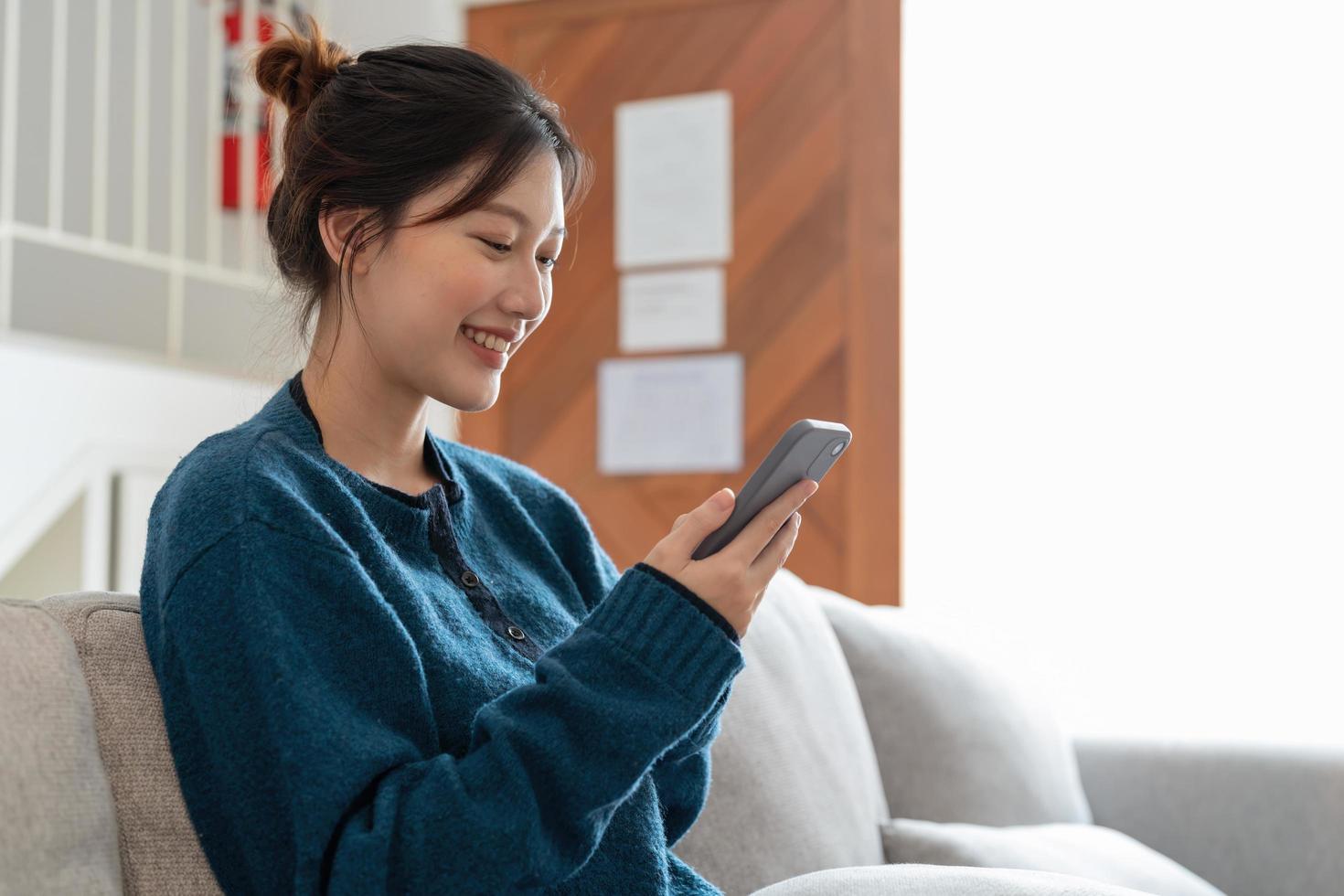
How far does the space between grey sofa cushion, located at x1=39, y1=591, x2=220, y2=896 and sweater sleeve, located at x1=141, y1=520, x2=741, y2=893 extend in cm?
1

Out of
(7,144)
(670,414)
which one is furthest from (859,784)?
(7,144)

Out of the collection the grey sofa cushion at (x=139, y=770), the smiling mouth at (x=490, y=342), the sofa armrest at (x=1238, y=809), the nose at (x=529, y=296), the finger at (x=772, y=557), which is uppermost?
the nose at (x=529, y=296)

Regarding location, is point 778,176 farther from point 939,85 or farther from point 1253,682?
point 1253,682

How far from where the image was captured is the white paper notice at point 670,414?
3309 millimetres

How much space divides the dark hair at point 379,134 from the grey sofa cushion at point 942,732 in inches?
33.0

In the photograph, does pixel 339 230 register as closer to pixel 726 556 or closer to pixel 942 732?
pixel 726 556

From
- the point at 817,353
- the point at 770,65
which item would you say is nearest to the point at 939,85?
the point at 770,65

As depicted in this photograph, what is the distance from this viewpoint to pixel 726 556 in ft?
3.33

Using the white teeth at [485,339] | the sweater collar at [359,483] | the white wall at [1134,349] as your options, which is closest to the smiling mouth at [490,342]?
the white teeth at [485,339]

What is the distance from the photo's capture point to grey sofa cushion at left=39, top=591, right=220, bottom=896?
96 cm

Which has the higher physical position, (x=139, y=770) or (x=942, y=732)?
(x=139, y=770)

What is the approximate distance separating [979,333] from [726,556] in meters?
2.21

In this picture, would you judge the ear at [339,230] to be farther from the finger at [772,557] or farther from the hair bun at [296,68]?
the finger at [772,557]

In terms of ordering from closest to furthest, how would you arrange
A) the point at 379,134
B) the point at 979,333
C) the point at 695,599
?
the point at 695,599 < the point at 379,134 < the point at 979,333
